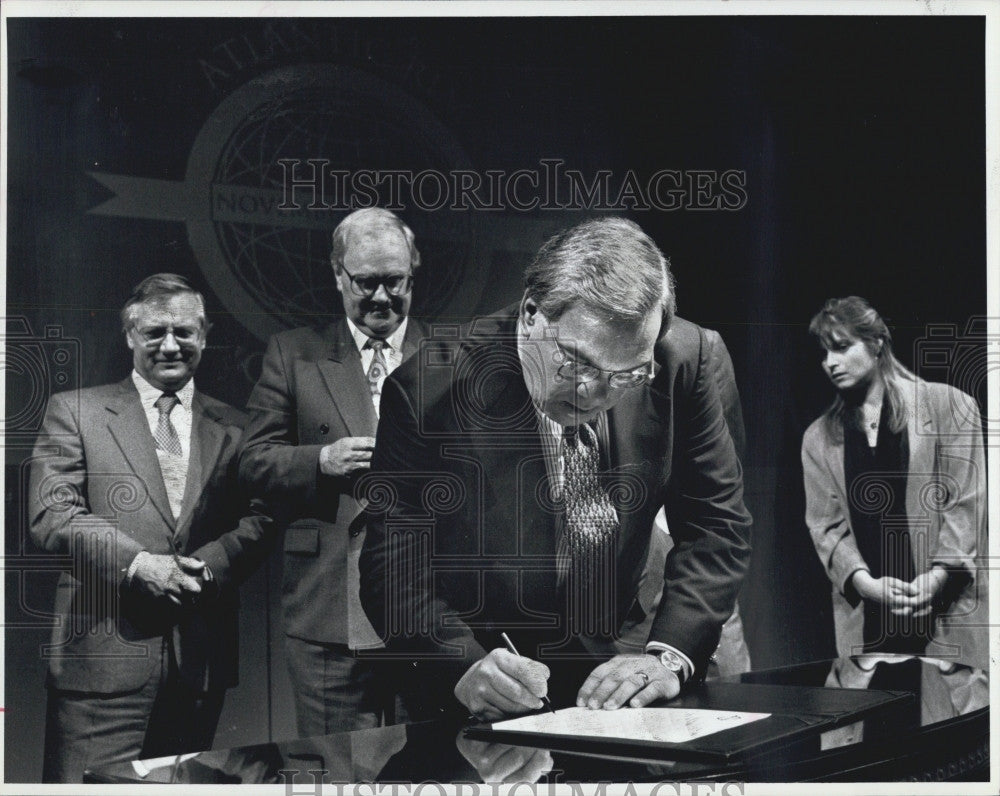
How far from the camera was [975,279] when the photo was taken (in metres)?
4.00

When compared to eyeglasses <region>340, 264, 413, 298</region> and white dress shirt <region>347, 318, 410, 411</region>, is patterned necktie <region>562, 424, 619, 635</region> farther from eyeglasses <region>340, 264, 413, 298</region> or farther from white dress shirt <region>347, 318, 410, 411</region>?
eyeglasses <region>340, 264, 413, 298</region>

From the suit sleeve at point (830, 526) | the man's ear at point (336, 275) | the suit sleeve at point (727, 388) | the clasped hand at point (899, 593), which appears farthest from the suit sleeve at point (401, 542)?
the clasped hand at point (899, 593)

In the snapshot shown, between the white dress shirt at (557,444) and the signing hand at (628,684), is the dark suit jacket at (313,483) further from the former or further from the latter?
the signing hand at (628,684)

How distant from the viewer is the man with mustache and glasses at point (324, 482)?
12.3 ft

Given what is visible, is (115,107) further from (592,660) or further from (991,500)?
(991,500)

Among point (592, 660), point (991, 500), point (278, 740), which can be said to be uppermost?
point (991, 500)

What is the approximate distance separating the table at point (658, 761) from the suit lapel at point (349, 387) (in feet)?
3.26

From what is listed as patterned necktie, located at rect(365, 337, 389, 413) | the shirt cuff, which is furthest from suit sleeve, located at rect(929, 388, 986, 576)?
patterned necktie, located at rect(365, 337, 389, 413)

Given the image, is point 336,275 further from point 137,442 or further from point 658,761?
point 658,761

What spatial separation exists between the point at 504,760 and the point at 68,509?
69.3 inches

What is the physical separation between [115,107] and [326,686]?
2092 mm

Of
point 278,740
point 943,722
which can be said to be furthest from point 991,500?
point 278,740

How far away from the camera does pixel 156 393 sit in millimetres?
3797

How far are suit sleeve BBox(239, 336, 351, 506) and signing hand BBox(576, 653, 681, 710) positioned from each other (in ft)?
3.38
